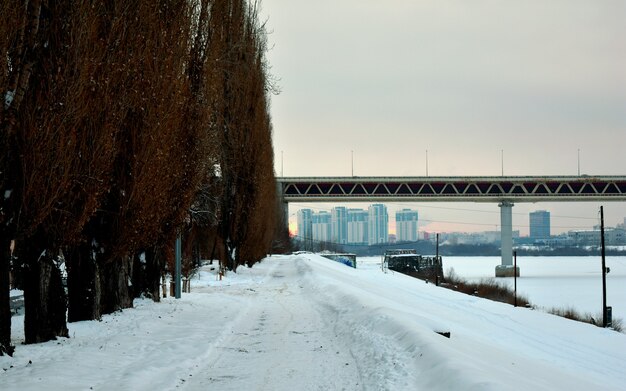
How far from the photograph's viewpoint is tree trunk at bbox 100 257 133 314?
53.5 feet

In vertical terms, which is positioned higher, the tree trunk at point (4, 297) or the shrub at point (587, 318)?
the tree trunk at point (4, 297)

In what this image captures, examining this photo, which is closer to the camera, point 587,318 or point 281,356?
point 281,356

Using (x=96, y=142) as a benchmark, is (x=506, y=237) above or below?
below

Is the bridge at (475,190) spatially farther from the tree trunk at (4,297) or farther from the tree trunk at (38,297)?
the tree trunk at (4,297)

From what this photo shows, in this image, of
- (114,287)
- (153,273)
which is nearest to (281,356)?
(114,287)

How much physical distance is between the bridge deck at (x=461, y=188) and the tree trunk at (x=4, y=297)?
79250mm

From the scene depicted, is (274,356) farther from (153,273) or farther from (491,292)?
(491,292)

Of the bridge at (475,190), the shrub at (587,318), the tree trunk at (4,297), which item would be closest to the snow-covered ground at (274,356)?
the tree trunk at (4,297)

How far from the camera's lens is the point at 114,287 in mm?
16609

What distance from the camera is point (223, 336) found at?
42.9 feet

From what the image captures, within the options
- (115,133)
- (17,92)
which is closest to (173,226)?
(115,133)

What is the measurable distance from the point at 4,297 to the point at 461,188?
8328 centimetres

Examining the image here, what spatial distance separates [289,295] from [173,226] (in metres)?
7.22

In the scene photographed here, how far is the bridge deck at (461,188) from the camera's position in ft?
285
